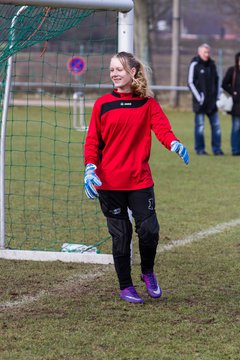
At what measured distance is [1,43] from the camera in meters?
6.61

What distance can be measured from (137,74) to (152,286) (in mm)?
1430

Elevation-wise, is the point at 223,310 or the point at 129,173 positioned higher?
the point at 129,173

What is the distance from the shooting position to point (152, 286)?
19.2 feet

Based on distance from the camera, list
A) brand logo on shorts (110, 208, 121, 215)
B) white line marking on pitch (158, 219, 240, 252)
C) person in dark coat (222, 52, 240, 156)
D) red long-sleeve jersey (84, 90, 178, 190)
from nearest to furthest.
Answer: red long-sleeve jersey (84, 90, 178, 190) → brand logo on shorts (110, 208, 121, 215) → white line marking on pitch (158, 219, 240, 252) → person in dark coat (222, 52, 240, 156)

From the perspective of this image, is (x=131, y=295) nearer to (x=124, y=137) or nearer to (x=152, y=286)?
(x=152, y=286)

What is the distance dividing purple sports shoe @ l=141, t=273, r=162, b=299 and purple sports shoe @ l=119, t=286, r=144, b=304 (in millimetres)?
108

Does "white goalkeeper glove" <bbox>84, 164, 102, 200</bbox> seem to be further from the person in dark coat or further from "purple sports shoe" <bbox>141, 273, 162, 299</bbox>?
the person in dark coat

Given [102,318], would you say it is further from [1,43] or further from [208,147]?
[208,147]

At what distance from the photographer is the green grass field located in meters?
4.75

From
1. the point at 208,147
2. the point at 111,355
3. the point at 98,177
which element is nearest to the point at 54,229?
the point at 98,177

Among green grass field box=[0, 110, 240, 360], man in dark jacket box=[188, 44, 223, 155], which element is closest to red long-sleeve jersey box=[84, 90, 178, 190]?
green grass field box=[0, 110, 240, 360]

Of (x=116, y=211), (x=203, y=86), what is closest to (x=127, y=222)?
(x=116, y=211)

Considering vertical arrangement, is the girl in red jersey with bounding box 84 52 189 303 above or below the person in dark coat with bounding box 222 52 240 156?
above

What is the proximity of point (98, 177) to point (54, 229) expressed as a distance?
9.21ft
